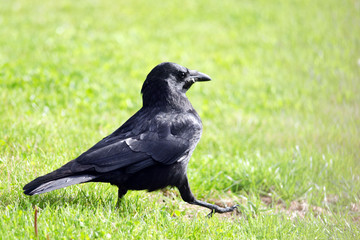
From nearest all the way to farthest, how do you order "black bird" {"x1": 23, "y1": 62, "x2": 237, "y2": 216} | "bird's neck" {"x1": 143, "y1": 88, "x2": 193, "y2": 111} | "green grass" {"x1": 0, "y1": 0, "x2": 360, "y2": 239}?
"black bird" {"x1": 23, "y1": 62, "x2": 237, "y2": 216}
"green grass" {"x1": 0, "y1": 0, "x2": 360, "y2": 239}
"bird's neck" {"x1": 143, "y1": 88, "x2": 193, "y2": 111}

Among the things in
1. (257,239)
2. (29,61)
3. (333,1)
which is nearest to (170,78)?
(257,239)

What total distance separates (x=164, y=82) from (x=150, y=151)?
2.83 ft

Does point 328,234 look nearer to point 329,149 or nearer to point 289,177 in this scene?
point 289,177

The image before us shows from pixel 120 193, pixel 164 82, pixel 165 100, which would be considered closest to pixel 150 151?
pixel 120 193

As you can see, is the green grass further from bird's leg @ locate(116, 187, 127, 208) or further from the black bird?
the black bird

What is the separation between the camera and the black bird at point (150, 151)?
161 inches

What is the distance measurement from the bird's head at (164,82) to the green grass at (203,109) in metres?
1.03

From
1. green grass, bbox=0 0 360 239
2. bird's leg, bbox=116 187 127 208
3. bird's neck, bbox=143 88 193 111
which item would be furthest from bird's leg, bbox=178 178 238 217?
bird's neck, bbox=143 88 193 111

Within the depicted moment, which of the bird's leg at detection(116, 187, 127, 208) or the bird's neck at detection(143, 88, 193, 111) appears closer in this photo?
the bird's leg at detection(116, 187, 127, 208)

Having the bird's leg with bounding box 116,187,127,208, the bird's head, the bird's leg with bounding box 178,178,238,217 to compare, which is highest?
the bird's head

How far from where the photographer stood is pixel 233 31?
13078mm

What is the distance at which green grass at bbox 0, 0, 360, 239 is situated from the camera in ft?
14.0

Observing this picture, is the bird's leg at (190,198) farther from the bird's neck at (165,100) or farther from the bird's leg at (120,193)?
the bird's neck at (165,100)

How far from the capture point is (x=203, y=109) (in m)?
8.23
